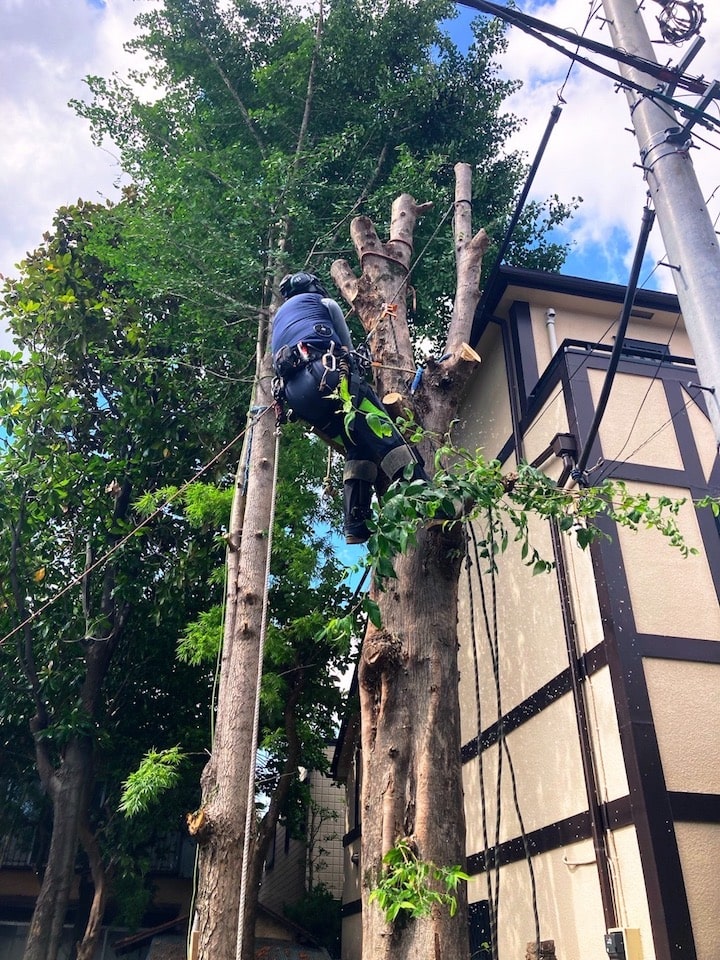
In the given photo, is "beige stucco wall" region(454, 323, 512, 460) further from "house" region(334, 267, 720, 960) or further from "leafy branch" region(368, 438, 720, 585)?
"leafy branch" region(368, 438, 720, 585)

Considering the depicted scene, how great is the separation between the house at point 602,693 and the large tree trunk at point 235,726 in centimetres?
173

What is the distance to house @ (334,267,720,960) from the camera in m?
4.64

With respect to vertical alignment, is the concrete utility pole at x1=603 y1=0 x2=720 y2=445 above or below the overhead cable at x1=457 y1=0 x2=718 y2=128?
below

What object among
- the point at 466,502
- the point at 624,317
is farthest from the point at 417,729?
the point at 624,317

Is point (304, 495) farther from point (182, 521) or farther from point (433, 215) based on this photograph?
point (433, 215)

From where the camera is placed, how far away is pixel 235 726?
5.55 m

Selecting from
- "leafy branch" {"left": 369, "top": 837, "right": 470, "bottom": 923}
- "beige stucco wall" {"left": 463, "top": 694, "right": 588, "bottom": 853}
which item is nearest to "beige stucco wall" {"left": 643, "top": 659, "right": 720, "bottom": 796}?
"beige stucco wall" {"left": 463, "top": 694, "right": 588, "bottom": 853}

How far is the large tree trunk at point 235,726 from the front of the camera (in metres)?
4.88

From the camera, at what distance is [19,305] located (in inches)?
404

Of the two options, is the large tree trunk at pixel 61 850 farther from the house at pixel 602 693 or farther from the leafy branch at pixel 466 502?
the leafy branch at pixel 466 502

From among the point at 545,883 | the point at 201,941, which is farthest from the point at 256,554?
the point at 545,883

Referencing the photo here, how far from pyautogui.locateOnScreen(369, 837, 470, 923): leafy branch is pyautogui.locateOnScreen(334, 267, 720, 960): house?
1.44m

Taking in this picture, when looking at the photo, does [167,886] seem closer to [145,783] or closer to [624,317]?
[145,783]

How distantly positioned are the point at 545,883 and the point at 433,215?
8280 mm
